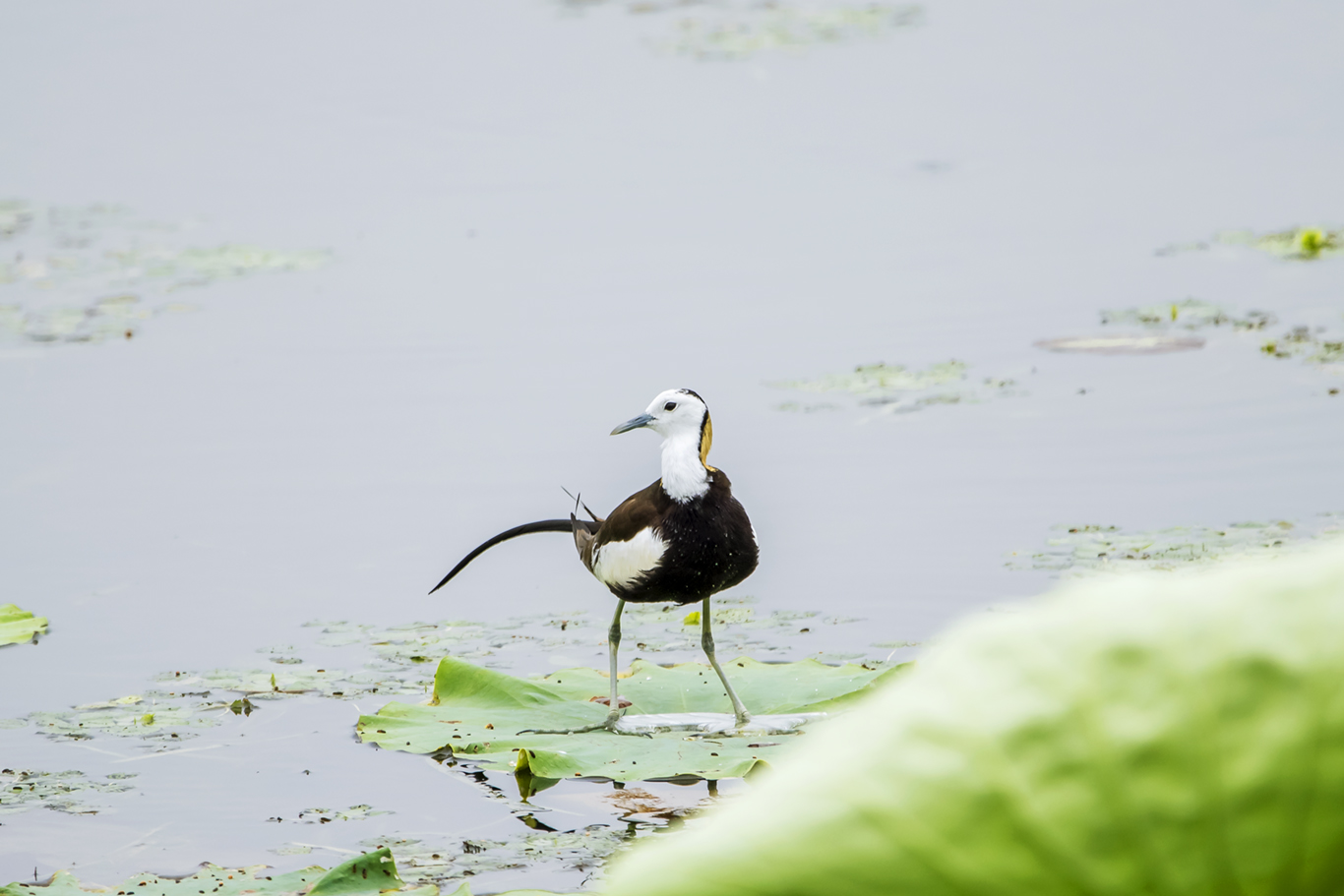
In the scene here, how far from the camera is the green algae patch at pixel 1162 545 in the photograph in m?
5.23

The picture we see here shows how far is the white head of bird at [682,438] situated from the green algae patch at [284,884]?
1493mm

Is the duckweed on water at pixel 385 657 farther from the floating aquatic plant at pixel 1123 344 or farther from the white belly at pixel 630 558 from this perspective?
the floating aquatic plant at pixel 1123 344

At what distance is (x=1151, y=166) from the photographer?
38.4ft

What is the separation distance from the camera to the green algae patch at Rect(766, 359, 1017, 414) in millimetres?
7406

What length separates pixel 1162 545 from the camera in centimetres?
546

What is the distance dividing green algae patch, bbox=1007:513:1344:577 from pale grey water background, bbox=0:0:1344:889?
0.53 feet

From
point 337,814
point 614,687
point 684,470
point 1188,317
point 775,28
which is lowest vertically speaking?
point 337,814

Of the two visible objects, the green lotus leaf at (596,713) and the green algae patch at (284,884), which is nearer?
the green algae patch at (284,884)

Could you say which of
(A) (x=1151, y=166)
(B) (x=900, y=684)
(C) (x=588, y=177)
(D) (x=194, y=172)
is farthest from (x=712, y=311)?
(B) (x=900, y=684)

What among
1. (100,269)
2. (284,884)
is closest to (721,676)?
(284,884)

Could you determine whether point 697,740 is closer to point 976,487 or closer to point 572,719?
point 572,719

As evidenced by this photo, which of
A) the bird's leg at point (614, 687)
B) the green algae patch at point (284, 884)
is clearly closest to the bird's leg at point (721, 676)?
the bird's leg at point (614, 687)

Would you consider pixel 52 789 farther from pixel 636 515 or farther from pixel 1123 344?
pixel 1123 344

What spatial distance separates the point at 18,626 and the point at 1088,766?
5267 mm
